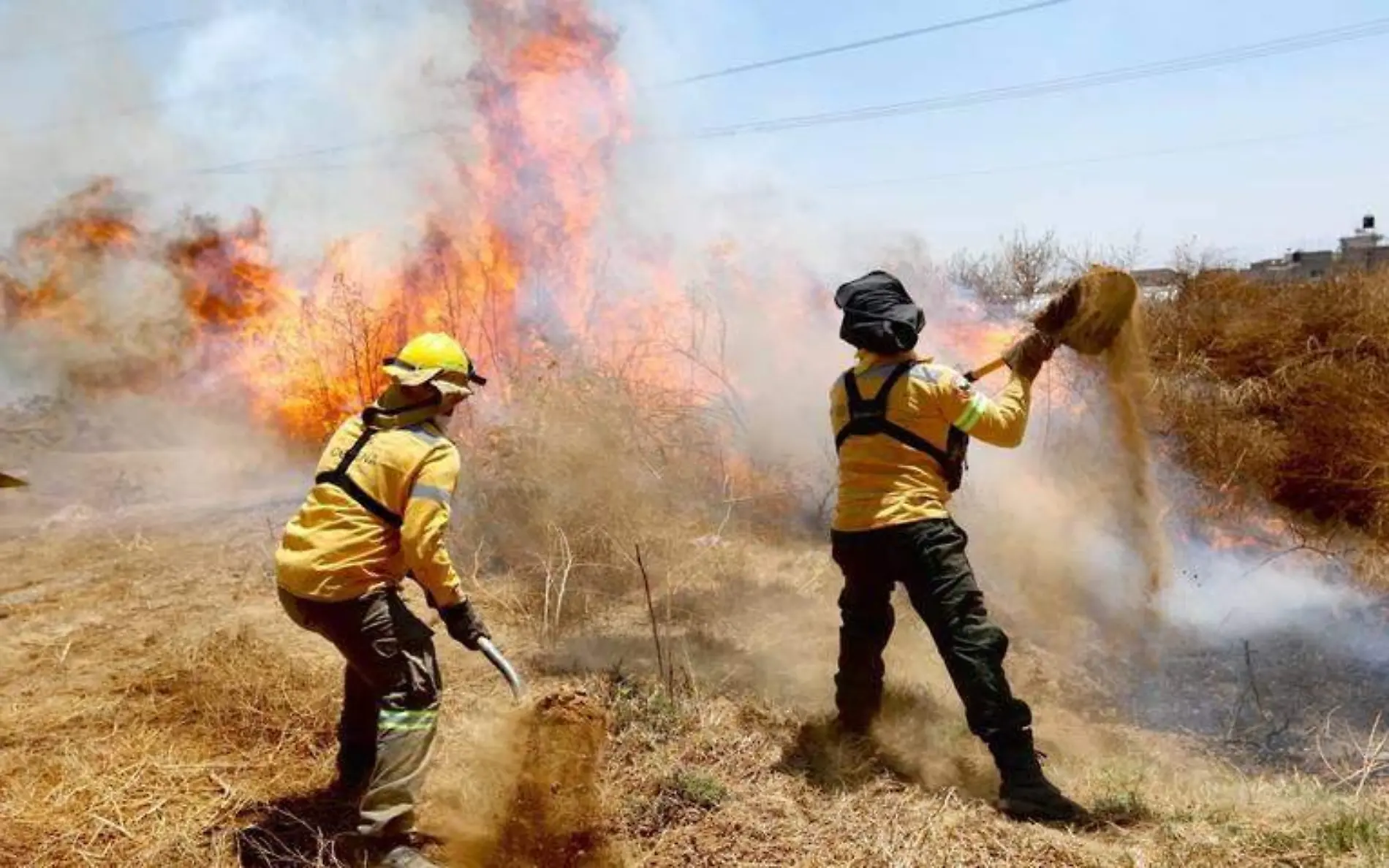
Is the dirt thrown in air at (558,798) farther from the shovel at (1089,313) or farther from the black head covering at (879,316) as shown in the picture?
the shovel at (1089,313)

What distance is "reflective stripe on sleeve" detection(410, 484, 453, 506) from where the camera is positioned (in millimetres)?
3174

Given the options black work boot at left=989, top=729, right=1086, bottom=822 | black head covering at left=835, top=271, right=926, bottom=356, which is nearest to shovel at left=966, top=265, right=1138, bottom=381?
black head covering at left=835, top=271, right=926, bottom=356

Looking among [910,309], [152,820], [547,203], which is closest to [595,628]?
[152,820]

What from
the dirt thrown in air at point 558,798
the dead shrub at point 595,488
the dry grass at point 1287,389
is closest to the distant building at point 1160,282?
the dry grass at point 1287,389

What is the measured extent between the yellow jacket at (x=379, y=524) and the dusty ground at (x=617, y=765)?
0.88 m

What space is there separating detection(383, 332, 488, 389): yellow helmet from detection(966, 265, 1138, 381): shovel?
2.05 meters

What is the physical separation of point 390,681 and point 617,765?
1111mm

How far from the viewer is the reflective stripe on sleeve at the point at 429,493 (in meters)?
3.17

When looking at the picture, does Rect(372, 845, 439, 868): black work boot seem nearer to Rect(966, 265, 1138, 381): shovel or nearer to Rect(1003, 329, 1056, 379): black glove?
Rect(966, 265, 1138, 381): shovel

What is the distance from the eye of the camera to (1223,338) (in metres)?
9.84

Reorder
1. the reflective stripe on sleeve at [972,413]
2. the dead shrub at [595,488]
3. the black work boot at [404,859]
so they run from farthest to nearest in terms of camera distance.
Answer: the dead shrub at [595,488]
the reflective stripe on sleeve at [972,413]
the black work boot at [404,859]

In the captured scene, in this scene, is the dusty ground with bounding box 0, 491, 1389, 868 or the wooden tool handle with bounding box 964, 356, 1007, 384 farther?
the wooden tool handle with bounding box 964, 356, 1007, 384

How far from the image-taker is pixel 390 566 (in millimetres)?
3350

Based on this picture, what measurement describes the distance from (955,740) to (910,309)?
1.94 meters
